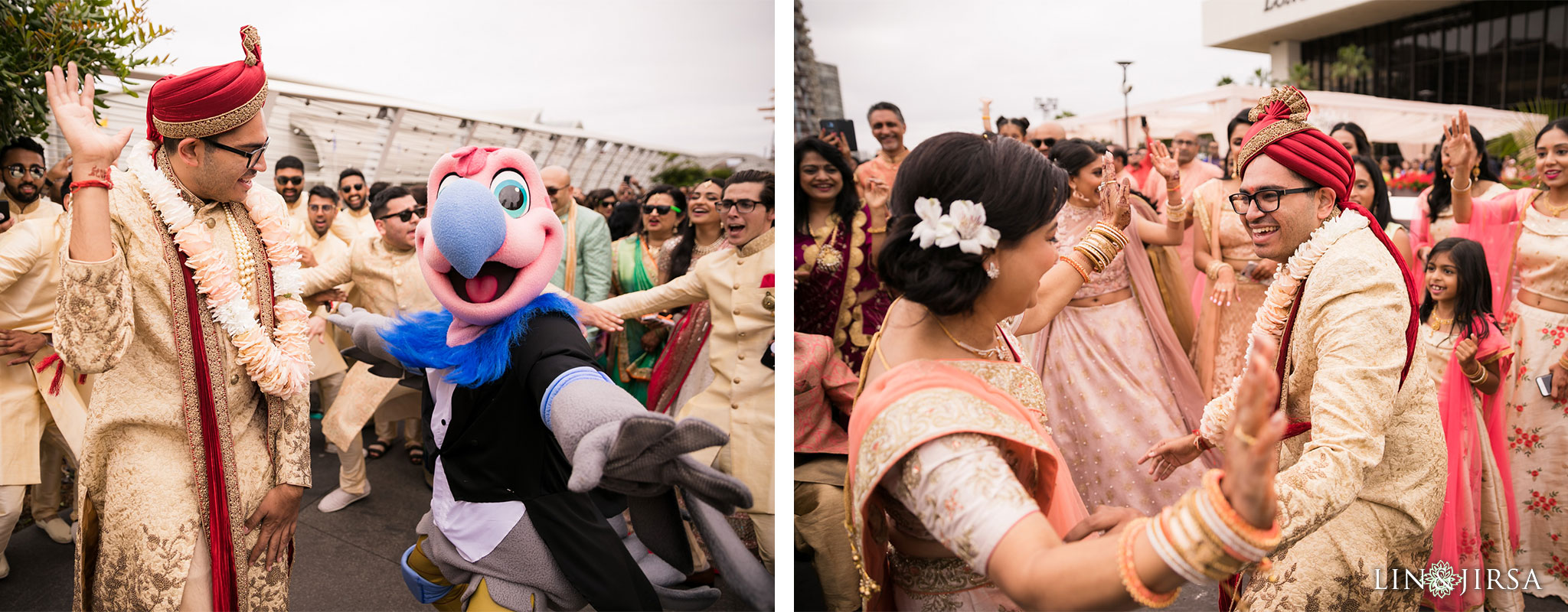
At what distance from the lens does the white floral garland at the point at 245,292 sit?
2369 millimetres

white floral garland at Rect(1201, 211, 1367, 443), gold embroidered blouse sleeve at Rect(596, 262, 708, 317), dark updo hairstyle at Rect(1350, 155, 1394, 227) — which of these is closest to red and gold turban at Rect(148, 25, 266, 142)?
gold embroidered blouse sleeve at Rect(596, 262, 708, 317)

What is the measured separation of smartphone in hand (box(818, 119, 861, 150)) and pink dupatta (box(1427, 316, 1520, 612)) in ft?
8.24

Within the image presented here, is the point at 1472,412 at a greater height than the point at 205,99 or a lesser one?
lesser

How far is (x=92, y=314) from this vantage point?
84.0 inches

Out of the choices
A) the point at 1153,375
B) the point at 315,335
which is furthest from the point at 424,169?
the point at 1153,375

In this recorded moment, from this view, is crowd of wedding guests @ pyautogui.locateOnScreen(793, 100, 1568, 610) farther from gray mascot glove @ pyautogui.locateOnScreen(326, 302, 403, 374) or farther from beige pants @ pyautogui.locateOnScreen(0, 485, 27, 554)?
beige pants @ pyautogui.locateOnScreen(0, 485, 27, 554)

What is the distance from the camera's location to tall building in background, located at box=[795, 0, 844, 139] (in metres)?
4.86

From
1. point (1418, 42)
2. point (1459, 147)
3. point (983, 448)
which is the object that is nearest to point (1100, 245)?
point (983, 448)

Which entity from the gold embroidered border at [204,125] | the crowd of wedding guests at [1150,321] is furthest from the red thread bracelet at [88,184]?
the crowd of wedding guests at [1150,321]

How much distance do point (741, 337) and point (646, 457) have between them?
6.71 feet

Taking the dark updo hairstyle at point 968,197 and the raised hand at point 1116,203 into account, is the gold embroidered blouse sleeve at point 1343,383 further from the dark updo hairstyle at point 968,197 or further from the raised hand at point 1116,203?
the dark updo hairstyle at point 968,197

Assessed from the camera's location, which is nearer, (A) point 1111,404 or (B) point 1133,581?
(B) point 1133,581

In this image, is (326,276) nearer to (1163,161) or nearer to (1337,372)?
(1163,161)

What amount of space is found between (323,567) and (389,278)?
1.62 m
